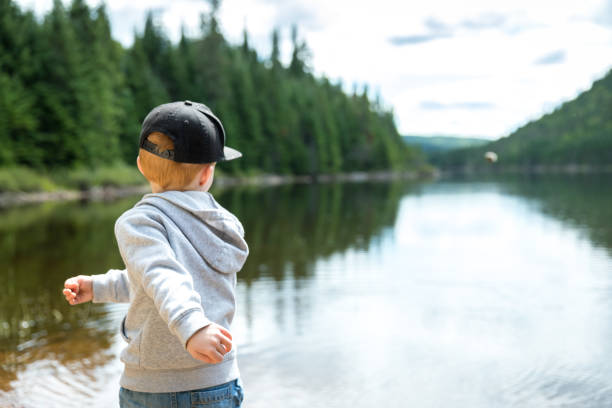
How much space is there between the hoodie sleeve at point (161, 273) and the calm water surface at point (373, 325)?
267cm

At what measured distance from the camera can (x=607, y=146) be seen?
136500 mm

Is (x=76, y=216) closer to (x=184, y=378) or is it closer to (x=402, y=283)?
(x=402, y=283)

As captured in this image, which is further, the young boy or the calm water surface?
the calm water surface

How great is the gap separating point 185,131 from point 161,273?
44 centimetres

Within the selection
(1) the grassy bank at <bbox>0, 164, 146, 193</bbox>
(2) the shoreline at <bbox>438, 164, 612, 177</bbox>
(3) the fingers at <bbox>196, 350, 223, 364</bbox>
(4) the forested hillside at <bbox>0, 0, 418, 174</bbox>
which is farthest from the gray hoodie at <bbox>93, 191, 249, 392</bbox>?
(2) the shoreline at <bbox>438, 164, 612, 177</bbox>

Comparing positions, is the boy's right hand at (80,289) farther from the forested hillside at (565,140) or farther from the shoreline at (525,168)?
the forested hillside at (565,140)

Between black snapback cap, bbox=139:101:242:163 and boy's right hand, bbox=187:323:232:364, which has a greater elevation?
black snapback cap, bbox=139:101:242:163

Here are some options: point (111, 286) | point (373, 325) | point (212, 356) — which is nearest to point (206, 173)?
point (111, 286)

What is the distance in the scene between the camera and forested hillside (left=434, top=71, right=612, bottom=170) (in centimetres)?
14004

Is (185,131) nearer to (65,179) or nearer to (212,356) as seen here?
(212,356)

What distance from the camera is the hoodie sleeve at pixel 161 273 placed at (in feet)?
5.48

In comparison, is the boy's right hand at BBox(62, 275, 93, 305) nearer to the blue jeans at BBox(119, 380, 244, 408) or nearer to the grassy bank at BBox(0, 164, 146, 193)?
the blue jeans at BBox(119, 380, 244, 408)

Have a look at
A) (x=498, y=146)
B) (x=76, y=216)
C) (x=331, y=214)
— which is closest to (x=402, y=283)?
(x=331, y=214)

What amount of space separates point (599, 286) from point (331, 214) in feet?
40.5
